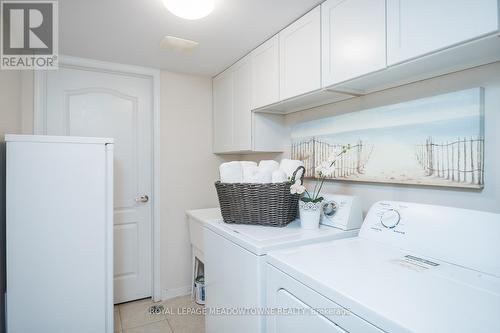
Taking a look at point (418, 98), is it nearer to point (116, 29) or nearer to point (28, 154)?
point (116, 29)

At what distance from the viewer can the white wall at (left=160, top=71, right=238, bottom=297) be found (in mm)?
2660

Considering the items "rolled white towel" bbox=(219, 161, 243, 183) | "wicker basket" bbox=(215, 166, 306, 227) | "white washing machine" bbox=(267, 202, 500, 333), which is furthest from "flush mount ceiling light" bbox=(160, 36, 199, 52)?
"white washing machine" bbox=(267, 202, 500, 333)

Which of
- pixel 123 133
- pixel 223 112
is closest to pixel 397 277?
pixel 223 112

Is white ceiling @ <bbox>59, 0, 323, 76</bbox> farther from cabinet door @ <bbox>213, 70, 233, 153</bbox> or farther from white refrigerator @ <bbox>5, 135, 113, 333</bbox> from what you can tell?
white refrigerator @ <bbox>5, 135, 113, 333</bbox>

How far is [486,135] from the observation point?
114cm

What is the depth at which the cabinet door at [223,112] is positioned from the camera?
8.32ft

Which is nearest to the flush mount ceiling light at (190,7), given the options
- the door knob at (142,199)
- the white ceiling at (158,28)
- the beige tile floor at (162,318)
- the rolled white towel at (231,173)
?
the white ceiling at (158,28)

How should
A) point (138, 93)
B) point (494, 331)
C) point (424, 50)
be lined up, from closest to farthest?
point (494, 331), point (424, 50), point (138, 93)

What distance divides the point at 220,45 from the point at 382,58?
1.29m

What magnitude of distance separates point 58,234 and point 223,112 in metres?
1.67

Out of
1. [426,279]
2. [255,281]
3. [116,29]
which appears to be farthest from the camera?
[116,29]

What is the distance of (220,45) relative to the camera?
2086 millimetres

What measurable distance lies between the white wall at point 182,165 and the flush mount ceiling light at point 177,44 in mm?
660

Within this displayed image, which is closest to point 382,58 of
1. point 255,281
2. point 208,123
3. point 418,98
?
point 418,98
